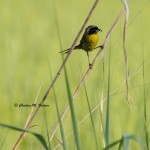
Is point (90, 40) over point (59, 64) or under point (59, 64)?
under

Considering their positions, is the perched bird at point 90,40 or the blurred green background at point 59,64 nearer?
the blurred green background at point 59,64

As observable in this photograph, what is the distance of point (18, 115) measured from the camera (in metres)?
4.74

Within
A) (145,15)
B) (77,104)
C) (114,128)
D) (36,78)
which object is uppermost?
(145,15)

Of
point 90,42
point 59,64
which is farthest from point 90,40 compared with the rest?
point 59,64

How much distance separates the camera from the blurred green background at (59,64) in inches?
145

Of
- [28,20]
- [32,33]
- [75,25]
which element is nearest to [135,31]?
[75,25]

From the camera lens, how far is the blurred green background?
3689mm

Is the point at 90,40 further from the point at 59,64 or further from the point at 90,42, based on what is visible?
the point at 59,64

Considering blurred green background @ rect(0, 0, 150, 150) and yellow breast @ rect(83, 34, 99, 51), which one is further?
yellow breast @ rect(83, 34, 99, 51)

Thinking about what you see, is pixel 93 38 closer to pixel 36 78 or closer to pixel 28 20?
pixel 36 78

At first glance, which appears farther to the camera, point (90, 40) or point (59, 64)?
point (59, 64)

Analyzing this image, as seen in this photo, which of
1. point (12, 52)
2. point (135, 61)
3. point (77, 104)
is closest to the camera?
point (77, 104)

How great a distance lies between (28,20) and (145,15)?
2162mm

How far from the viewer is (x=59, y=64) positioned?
7957 millimetres
